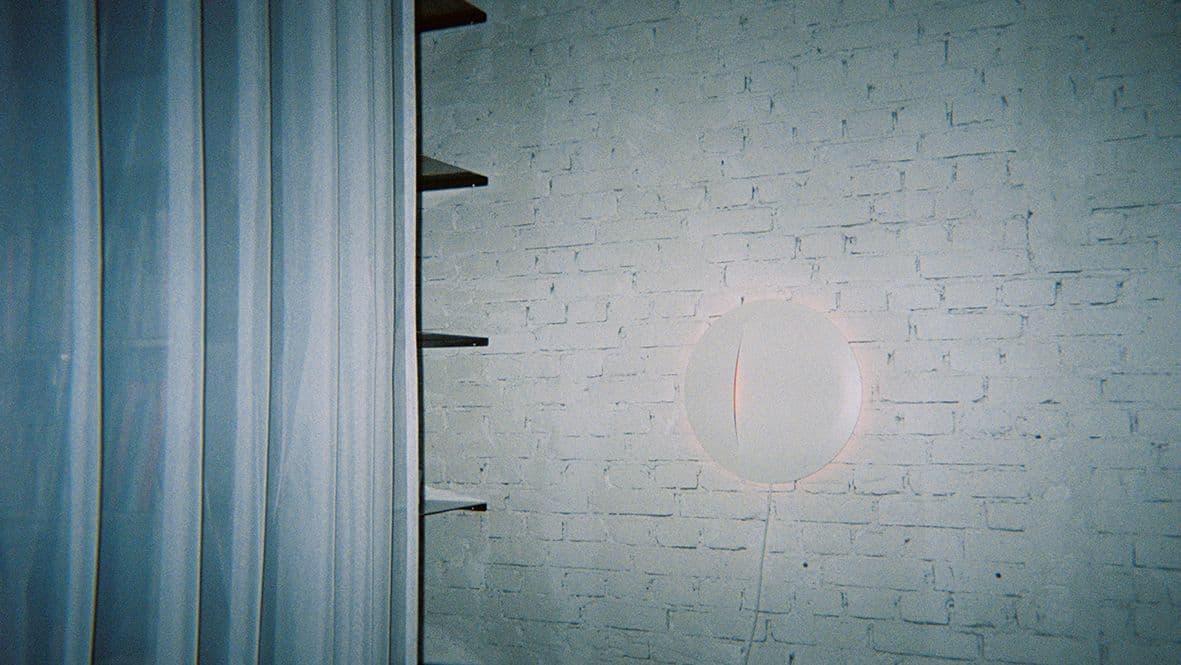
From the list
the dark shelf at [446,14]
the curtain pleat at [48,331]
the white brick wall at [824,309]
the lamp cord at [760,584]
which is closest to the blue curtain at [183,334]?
the curtain pleat at [48,331]

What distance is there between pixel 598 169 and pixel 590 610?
4.40 ft

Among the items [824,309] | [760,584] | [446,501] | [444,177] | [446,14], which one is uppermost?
[446,14]

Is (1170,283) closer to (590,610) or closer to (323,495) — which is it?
(590,610)

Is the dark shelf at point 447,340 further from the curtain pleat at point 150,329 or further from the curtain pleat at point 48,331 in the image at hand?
the curtain pleat at point 48,331

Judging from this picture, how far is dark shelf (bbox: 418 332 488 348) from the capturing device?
2621 millimetres

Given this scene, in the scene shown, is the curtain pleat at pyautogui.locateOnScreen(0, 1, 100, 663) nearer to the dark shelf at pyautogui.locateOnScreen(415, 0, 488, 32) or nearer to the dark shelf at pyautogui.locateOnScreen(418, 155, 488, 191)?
the dark shelf at pyautogui.locateOnScreen(415, 0, 488, 32)

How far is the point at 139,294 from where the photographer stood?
1151 millimetres

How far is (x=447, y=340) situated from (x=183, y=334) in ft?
4.79

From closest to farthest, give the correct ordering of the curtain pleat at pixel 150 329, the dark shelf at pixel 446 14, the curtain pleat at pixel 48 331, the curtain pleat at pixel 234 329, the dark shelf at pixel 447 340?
the curtain pleat at pixel 48 331 < the curtain pleat at pixel 150 329 < the curtain pleat at pixel 234 329 < the dark shelf at pixel 446 14 < the dark shelf at pixel 447 340

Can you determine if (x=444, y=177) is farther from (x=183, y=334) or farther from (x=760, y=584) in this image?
(x=183, y=334)

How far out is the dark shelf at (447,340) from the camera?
8.60ft

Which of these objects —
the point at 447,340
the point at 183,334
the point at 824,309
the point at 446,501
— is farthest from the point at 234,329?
the point at 824,309

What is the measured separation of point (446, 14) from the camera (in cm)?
264

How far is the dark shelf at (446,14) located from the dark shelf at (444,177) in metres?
0.39
